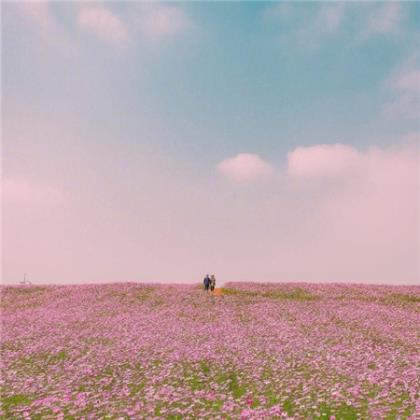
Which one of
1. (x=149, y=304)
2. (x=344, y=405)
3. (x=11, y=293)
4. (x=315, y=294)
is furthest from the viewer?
(x=11, y=293)

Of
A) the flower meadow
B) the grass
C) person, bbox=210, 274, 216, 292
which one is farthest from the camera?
person, bbox=210, 274, 216, 292

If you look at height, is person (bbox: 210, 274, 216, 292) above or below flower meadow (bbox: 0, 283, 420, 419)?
above

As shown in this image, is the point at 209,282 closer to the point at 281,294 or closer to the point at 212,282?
the point at 212,282

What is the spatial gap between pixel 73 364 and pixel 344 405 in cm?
1254

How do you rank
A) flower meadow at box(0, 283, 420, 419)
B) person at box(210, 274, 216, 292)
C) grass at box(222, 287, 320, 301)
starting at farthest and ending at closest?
person at box(210, 274, 216, 292) → grass at box(222, 287, 320, 301) → flower meadow at box(0, 283, 420, 419)

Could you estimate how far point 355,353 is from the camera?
69.0 feet

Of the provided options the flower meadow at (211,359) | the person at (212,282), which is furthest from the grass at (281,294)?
the flower meadow at (211,359)

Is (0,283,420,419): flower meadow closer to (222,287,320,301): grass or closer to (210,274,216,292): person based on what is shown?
(222,287,320,301): grass

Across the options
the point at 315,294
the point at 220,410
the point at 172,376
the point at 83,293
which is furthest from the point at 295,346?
the point at 83,293

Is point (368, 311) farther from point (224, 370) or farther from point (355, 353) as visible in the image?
point (224, 370)

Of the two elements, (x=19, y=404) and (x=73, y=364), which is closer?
(x=19, y=404)

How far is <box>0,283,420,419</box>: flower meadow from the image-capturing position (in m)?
14.2

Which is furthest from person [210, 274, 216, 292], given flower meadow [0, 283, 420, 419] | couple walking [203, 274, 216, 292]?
flower meadow [0, 283, 420, 419]

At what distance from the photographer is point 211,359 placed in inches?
798
